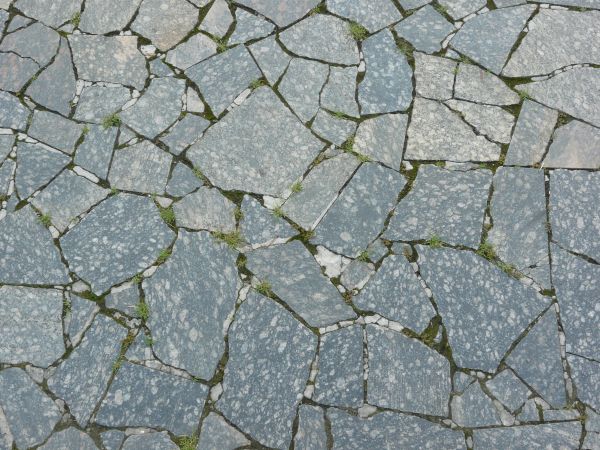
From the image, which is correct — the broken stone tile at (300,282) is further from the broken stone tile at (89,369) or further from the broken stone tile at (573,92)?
the broken stone tile at (573,92)

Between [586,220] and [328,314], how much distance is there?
1608 mm

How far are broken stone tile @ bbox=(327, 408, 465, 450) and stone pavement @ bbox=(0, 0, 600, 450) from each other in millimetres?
11

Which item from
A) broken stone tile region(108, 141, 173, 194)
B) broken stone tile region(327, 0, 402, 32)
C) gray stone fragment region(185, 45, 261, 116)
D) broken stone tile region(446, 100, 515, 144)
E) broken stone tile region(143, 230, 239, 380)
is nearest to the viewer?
broken stone tile region(143, 230, 239, 380)

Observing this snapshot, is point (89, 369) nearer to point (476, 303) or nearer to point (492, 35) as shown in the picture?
point (476, 303)

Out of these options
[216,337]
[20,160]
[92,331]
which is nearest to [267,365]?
[216,337]

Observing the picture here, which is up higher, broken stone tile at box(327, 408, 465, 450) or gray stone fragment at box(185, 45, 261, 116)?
gray stone fragment at box(185, 45, 261, 116)

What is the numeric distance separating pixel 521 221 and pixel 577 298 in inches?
20.4

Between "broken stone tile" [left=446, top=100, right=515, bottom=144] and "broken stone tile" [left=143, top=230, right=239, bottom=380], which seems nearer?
"broken stone tile" [left=143, top=230, right=239, bottom=380]

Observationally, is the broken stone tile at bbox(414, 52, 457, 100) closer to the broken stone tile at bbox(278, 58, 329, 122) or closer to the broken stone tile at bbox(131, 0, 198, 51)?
the broken stone tile at bbox(278, 58, 329, 122)

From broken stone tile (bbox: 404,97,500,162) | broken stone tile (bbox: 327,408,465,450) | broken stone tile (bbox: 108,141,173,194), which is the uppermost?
broken stone tile (bbox: 404,97,500,162)

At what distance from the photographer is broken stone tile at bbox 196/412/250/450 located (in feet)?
9.37

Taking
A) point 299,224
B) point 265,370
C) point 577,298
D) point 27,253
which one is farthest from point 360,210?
point 27,253

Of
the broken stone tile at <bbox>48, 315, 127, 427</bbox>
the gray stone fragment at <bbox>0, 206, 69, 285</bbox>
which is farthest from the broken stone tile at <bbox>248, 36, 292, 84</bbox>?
the broken stone tile at <bbox>48, 315, 127, 427</bbox>

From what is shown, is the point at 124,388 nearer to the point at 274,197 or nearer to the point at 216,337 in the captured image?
the point at 216,337
